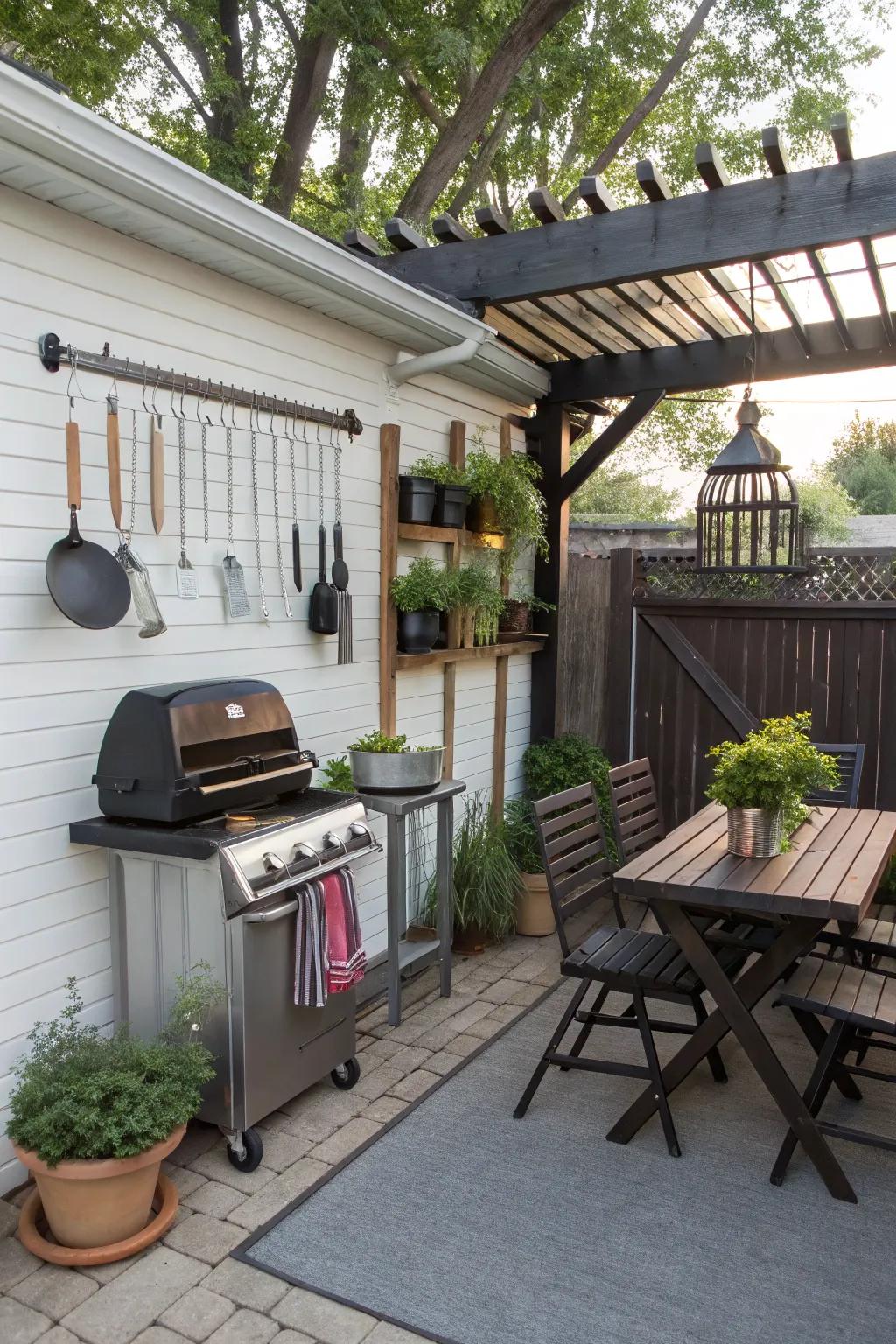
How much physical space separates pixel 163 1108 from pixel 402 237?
3545 millimetres

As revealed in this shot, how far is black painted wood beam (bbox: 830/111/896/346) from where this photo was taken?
10.0ft

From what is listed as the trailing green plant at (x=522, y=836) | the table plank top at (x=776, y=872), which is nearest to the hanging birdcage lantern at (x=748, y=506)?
the table plank top at (x=776, y=872)

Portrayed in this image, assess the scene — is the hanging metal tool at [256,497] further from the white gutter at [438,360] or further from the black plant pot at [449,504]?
the black plant pot at [449,504]

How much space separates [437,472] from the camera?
14.4ft

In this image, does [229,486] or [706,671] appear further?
[706,671]

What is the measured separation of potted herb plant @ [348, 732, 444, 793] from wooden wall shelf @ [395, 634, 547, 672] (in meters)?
0.59

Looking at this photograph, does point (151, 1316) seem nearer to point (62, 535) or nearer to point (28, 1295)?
point (28, 1295)

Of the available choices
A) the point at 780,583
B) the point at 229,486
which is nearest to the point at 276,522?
the point at 229,486

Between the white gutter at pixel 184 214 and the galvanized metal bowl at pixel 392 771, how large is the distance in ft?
5.49

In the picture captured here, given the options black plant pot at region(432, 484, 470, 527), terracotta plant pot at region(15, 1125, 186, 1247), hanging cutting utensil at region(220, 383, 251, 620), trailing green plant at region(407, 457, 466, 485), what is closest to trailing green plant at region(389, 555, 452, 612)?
black plant pot at region(432, 484, 470, 527)

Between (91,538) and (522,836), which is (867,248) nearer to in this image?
(91,538)

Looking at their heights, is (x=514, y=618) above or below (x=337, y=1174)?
above

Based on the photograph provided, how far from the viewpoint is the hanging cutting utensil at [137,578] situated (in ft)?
9.41

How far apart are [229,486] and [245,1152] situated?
6.78 feet
